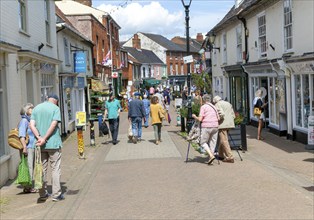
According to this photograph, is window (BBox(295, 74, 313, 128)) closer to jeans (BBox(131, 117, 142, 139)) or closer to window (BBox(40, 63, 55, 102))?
jeans (BBox(131, 117, 142, 139))

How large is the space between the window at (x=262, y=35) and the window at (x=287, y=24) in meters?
2.98

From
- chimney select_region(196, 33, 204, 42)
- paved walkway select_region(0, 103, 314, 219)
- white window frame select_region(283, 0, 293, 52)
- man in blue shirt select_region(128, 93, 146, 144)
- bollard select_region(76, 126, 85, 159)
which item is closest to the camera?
paved walkway select_region(0, 103, 314, 219)

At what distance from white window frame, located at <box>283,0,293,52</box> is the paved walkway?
402cm

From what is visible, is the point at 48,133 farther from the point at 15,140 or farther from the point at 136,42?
the point at 136,42

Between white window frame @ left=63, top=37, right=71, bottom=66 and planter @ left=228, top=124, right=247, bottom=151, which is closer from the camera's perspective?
planter @ left=228, top=124, right=247, bottom=151

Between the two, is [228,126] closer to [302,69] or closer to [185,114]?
[302,69]

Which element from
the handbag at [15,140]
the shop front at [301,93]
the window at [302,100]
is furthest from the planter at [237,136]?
the handbag at [15,140]

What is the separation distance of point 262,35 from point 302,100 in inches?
209

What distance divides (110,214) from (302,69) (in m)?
9.39

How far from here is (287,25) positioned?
52.4 ft

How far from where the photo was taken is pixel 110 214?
7117 mm

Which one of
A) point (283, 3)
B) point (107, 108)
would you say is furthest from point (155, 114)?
point (283, 3)

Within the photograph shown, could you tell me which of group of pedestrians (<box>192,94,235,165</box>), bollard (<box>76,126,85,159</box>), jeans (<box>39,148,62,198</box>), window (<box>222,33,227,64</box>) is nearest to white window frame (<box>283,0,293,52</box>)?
group of pedestrians (<box>192,94,235,165</box>)

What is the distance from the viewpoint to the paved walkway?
714cm
